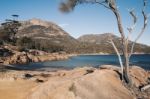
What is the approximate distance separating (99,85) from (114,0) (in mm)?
6573

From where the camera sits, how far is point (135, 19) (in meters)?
18.4

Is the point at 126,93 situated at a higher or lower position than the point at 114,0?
lower

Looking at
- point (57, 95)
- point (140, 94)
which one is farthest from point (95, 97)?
point (140, 94)

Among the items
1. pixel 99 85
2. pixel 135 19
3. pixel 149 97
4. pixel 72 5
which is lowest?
pixel 149 97

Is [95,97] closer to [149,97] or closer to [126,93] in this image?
→ [126,93]

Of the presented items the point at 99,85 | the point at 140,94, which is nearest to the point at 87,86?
the point at 99,85

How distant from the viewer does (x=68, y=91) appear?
48.3ft

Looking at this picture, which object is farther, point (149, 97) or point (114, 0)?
point (114, 0)

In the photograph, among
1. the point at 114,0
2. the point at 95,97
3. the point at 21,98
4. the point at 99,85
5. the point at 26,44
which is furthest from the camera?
the point at 26,44

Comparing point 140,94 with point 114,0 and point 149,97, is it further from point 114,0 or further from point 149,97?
point 114,0

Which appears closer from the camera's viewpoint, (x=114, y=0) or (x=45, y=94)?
(x=45, y=94)

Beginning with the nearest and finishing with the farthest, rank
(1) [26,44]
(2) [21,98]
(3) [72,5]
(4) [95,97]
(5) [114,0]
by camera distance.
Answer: (4) [95,97] < (2) [21,98] < (5) [114,0] < (3) [72,5] < (1) [26,44]

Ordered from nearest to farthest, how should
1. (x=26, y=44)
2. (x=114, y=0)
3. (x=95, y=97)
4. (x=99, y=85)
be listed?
1. (x=95, y=97)
2. (x=99, y=85)
3. (x=114, y=0)
4. (x=26, y=44)

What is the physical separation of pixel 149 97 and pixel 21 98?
8.45 m
